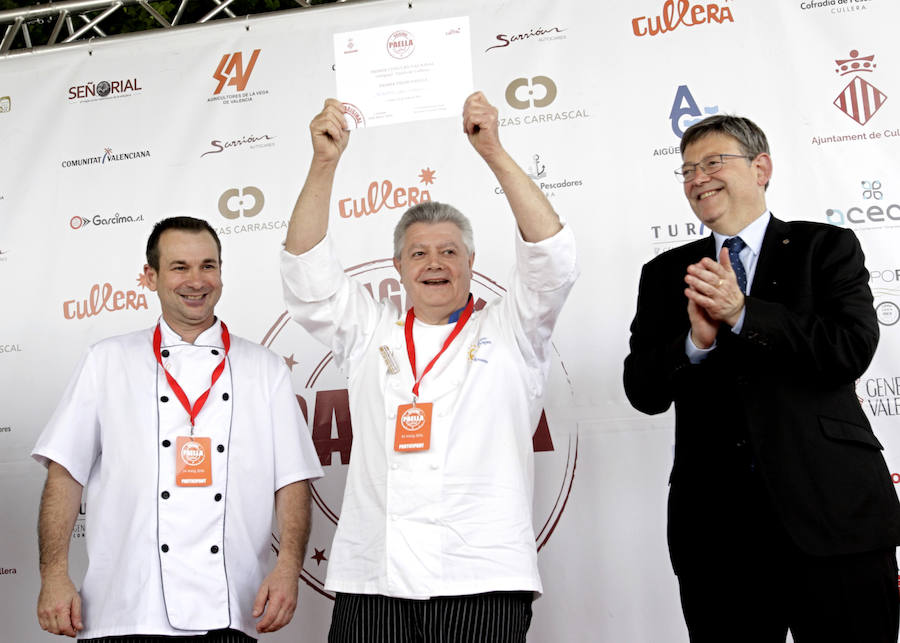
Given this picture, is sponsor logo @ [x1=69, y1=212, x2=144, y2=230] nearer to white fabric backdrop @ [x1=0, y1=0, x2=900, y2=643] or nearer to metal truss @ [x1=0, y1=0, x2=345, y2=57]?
white fabric backdrop @ [x1=0, y1=0, x2=900, y2=643]

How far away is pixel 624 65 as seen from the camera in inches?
135

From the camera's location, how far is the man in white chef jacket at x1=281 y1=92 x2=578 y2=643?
A: 2072 mm

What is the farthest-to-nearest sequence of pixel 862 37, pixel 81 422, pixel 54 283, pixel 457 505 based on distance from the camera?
pixel 54 283 → pixel 862 37 → pixel 81 422 → pixel 457 505

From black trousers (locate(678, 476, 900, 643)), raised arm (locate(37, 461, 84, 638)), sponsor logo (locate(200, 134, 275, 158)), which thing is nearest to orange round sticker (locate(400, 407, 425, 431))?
black trousers (locate(678, 476, 900, 643))

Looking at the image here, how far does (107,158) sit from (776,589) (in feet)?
9.87

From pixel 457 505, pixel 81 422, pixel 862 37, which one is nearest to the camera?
pixel 457 505

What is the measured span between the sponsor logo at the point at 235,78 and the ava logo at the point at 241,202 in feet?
1.20

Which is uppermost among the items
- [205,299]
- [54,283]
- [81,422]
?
[54,283]

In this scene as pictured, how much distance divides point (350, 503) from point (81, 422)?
77cm

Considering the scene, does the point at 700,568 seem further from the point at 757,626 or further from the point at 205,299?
the point at 205,299

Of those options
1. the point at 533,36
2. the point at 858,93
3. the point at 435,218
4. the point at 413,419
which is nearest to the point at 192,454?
the point at 413,419

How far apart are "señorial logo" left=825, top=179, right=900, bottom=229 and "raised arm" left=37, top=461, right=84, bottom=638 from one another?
2.57 metres

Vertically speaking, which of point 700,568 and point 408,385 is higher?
point 408,385

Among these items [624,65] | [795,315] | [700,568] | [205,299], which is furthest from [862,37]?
[205,299]
